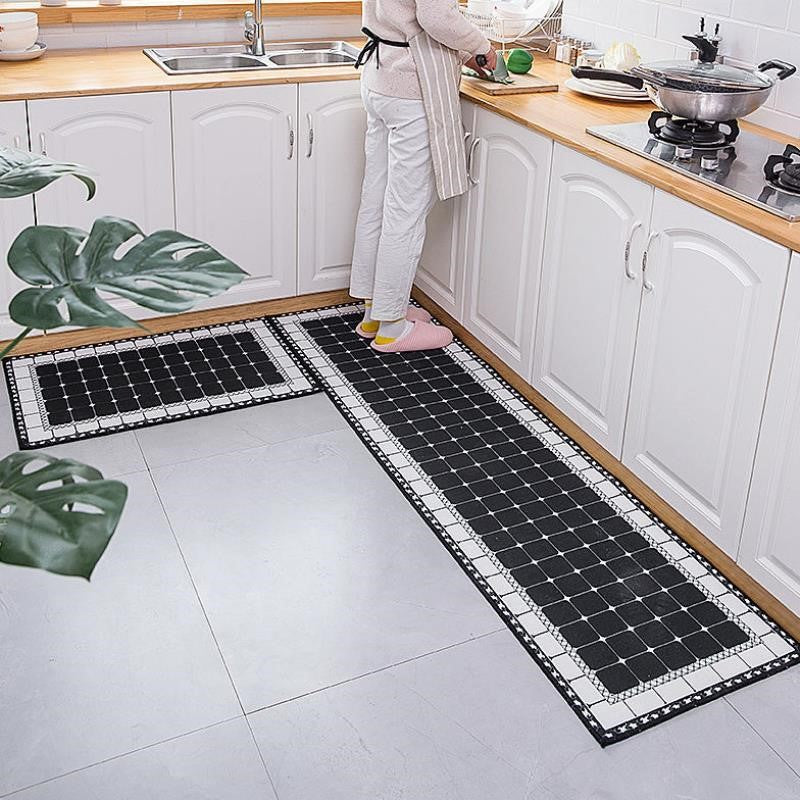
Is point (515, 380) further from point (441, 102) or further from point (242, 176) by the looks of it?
point (242, 176)

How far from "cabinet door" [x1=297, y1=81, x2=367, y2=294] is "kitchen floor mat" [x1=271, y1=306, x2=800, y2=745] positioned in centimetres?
41

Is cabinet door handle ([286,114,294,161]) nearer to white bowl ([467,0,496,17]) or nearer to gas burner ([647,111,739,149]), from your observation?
white bowl ([467,0,496,17])

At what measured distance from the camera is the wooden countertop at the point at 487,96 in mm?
2510

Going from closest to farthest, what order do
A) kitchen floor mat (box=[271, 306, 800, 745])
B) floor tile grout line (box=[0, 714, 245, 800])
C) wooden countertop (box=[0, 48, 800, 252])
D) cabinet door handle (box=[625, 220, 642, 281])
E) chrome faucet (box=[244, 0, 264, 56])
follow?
floor tile grout line (box=[0, 714, 245, 800]) → kitchen floor mat (box=[271, 306, 800, 745]) → wooden countertop (box=[0, 48, 800, 252]) → cabinet door handle (box=[625, 220, 642, 281]) → chrome faucet (box=[244, 0, 264, 56])

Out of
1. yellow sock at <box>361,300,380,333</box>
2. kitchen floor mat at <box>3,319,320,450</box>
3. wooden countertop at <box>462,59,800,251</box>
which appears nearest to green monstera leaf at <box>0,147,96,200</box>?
wooden countertop at <box>462,59,800,251</box>

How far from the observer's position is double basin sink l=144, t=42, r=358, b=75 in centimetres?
368


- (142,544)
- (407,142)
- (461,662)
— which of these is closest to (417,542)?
(461,662)

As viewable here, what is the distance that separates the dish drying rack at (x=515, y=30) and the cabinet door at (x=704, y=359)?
1351 mm

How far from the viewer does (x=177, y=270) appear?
1254 millimetres

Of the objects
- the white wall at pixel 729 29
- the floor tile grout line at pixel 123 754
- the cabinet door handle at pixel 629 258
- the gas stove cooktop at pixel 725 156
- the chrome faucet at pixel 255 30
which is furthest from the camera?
the chrome faucet at pixel 255 30

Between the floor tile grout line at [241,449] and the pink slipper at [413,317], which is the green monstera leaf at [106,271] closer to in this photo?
the floor tile grout line at [241,449]

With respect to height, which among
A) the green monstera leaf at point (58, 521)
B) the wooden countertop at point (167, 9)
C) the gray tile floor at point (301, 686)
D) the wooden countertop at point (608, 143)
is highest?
the wooden countertop at point (167, 9)

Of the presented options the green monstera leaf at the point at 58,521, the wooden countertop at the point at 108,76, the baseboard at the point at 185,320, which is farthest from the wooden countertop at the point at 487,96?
the green monstera leaf at the point at 58,521

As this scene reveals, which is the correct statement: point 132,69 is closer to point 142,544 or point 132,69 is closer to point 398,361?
point 398,361
